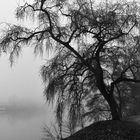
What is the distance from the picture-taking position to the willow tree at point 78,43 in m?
10.4

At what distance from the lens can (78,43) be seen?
1095 centimetres

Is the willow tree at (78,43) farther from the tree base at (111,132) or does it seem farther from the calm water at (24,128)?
the calm water at (24,128)

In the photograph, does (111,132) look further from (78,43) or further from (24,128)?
(24,128)

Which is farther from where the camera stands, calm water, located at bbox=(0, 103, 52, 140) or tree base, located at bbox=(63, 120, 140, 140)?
calm water, located at bbox=(0, 103, 52, 140)

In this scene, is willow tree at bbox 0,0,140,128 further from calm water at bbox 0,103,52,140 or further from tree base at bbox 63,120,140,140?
calm water at bbox 0,103,52,140

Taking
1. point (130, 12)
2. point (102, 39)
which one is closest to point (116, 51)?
point (102, 39)

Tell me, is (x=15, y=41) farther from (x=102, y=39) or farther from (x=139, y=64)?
(x=139, y=64)

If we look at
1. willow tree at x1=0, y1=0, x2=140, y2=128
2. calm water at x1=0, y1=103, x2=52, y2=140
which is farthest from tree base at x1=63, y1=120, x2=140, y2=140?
calm water at x1=0, y1=103, x2=52, y2=140

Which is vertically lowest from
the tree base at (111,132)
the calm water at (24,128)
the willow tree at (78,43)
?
the calm water at (24,128)

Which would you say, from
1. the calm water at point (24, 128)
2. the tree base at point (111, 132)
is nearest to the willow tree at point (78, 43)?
the tree base at point (111, 132)

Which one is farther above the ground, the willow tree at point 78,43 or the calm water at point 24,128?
the willow tree at point 78,43

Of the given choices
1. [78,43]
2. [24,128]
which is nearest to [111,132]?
[78,43]

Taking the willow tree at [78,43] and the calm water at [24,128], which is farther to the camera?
the calm water at [24,128]

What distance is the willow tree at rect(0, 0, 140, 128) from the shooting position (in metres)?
10.4
